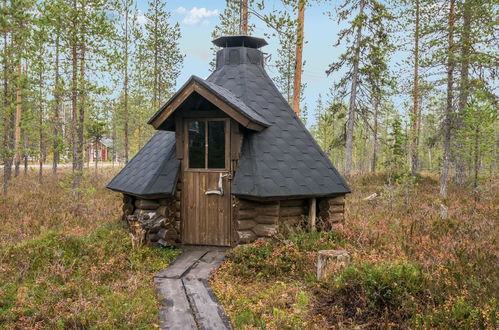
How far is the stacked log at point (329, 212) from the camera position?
8.40m

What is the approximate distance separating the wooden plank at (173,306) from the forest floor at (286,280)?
169mm

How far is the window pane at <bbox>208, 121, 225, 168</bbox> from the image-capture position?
8.03m

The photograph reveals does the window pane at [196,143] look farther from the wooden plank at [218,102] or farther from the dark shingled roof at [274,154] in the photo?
the dark shingled roof at [274,154]

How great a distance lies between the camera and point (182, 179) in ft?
27.2

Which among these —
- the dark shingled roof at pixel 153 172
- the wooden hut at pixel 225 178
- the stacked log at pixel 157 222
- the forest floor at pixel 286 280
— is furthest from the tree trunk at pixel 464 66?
the stacked log at pixel 157 222

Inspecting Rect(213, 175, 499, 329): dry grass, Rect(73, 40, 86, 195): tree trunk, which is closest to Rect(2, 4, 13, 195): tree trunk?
Rect(73, 40, 86, 195): tree trunk

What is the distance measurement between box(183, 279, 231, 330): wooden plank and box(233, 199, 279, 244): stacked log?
163 cm

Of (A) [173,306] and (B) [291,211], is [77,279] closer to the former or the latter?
(A) [173,306]

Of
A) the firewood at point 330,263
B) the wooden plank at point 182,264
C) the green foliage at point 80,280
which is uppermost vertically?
the firewood at point 330,263

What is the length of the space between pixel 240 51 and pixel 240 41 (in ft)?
1.10

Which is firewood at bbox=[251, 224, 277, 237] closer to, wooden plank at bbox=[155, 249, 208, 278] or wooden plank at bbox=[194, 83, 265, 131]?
wooden plank at bbox=[155, 249, 208, 278]

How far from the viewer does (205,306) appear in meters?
5.30

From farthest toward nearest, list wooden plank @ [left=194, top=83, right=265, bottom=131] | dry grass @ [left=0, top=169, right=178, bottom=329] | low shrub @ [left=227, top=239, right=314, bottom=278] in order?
wooden plank @ [left=194, top=83, right=265, bottom=131]
low shrub @ [left=227, top=239, right=314, bottom=278]
dry grass @ [left=0, top=169, right=178, bottom=329]

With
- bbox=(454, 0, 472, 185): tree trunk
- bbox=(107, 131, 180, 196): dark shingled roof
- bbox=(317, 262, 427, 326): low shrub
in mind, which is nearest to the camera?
bbox=(317, 262, 427, 326): low shrub
